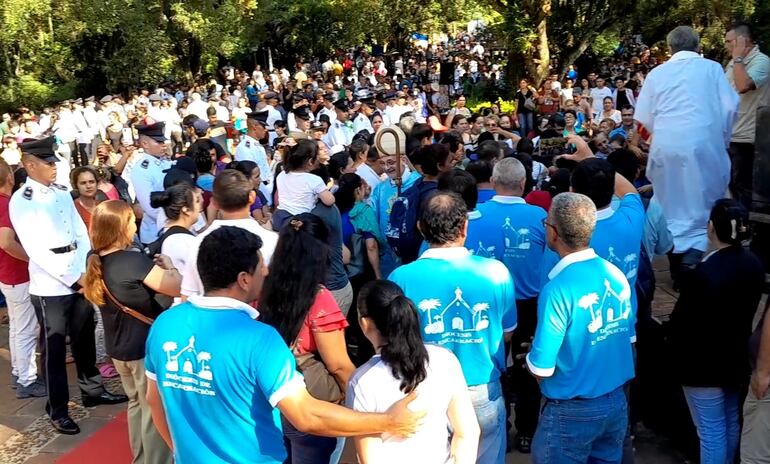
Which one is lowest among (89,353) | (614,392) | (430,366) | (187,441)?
(89,353)

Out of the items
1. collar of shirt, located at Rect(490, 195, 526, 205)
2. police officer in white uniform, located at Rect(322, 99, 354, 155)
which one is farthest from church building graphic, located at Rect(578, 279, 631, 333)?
police officer in white uniform, located at Rect(322, 99, 354, 155)

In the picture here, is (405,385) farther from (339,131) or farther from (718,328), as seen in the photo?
(339,131)

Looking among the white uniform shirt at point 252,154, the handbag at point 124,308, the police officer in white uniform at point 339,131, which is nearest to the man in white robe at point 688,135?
the handbag at point 124,308

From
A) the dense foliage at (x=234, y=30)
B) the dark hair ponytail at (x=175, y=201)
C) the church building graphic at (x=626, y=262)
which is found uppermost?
the dense foliage at (x=234, y=30)

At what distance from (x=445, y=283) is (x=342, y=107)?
33.0ft

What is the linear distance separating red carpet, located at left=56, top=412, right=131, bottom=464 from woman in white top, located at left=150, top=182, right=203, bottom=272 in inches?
62.0

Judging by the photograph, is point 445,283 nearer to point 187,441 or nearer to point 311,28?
point 187,441

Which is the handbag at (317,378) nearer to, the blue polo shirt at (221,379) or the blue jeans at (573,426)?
the blue polo shirt at (221,379)

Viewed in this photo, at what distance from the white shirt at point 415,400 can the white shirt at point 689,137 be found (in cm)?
313

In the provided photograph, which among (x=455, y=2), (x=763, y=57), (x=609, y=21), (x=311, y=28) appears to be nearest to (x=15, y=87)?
(x=311, y=28)

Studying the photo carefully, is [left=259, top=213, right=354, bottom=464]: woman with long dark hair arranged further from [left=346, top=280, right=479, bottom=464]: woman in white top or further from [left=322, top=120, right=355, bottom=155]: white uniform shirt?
[left=322, top=120, right=355, bottom=155]: white uniform shirt

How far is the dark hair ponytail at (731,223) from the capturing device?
11.3 ft

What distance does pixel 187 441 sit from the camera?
259cm

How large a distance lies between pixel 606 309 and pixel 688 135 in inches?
92.4
